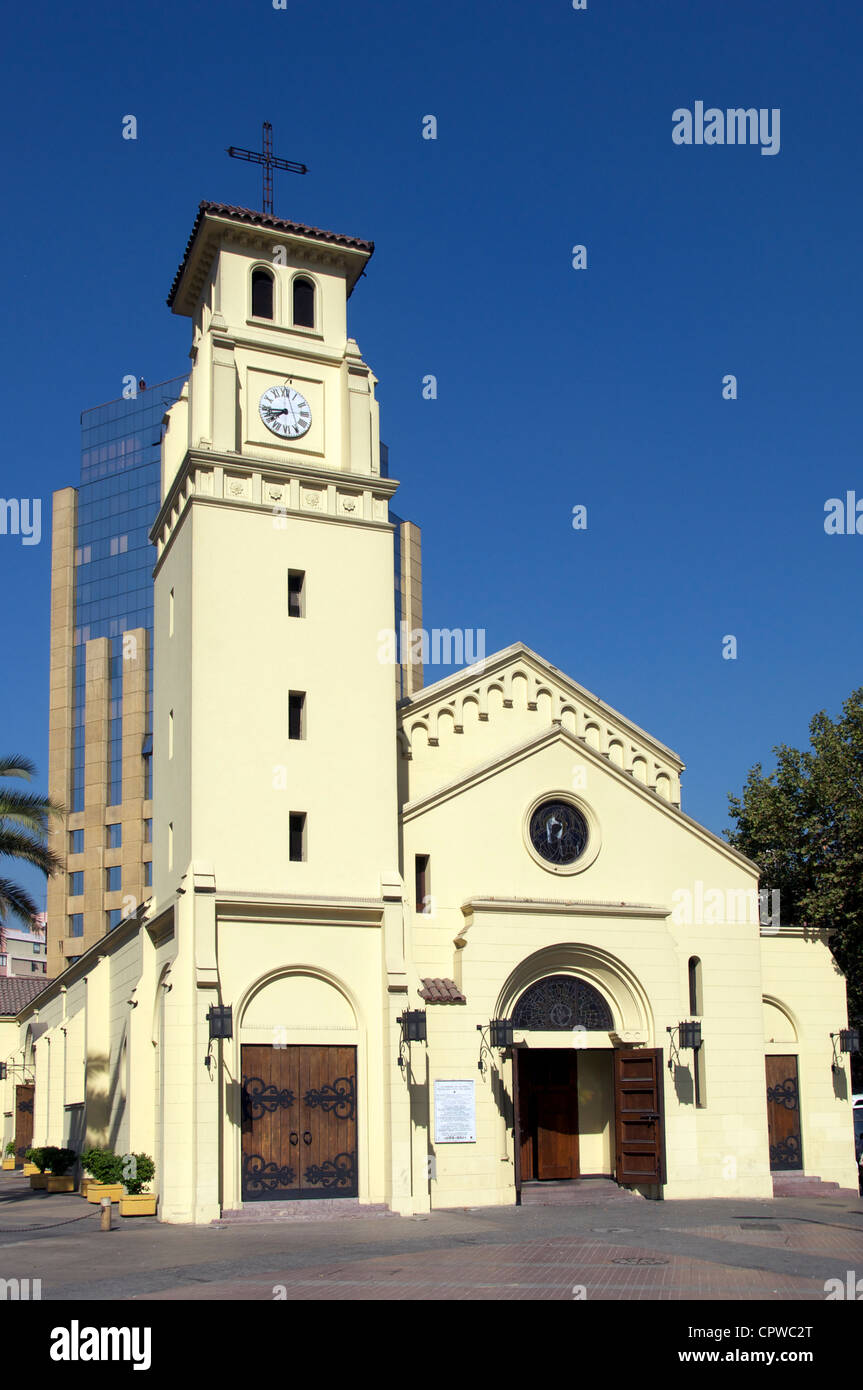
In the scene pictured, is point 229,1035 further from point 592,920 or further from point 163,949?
point 592,920

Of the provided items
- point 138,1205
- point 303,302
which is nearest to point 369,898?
point 138,1205

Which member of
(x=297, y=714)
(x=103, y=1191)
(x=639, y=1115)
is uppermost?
(x=297, y=714)

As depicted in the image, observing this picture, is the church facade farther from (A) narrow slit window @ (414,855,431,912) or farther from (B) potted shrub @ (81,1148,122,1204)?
(B) potted shrub @ (81,1148,122,1204)

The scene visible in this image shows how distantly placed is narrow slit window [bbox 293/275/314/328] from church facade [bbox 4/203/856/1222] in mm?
132

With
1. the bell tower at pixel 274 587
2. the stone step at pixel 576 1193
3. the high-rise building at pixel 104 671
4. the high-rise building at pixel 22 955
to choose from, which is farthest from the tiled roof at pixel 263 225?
the high-rise building at pixel 22 955

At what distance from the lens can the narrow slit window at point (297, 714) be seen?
27.4m

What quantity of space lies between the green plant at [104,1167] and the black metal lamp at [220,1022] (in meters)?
4.95

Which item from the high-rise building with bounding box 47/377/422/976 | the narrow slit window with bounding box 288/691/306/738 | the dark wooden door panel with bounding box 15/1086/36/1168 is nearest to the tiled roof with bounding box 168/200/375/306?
the narrow slit window with bounding box 288/691/306/738

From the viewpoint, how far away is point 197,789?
26.0 m

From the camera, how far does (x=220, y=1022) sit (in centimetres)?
2405

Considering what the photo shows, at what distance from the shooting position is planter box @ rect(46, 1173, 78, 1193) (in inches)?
1378

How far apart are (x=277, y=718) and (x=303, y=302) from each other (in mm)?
9698

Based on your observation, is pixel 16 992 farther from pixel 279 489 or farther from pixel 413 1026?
pixel 413 1026
